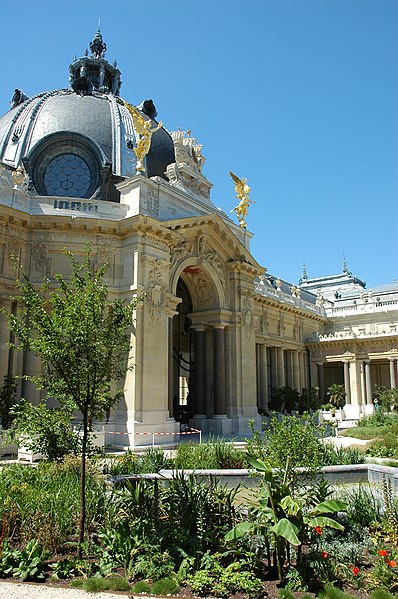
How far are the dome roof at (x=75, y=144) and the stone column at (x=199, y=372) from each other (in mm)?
10054

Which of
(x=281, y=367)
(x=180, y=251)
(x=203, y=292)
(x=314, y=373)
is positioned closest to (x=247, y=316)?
(x=203, y=292)

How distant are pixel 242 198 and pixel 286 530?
99.4ft

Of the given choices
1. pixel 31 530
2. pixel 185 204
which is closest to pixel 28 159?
pixel 185 204

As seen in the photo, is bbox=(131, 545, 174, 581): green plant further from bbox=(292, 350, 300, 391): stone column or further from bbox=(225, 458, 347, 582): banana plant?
bbox=(292, 350, 300, 391): stone column

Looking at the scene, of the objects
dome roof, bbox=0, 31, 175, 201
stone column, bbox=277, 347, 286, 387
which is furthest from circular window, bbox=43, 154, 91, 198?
stone column, bbox=277, 347, 286, 387

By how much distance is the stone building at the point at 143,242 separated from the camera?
77.8 ft

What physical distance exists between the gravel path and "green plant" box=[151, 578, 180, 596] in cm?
33

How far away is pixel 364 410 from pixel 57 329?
47112mm

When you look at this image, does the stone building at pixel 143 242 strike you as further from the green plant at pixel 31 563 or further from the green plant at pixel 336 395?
the green plant at pixel 31 563

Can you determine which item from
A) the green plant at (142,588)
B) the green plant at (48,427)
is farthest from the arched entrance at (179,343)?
the green plant at (142,588)

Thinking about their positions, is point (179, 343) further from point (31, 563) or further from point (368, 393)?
point (368, 393)

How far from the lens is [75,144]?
2880 cm

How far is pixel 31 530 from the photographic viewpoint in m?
8.13

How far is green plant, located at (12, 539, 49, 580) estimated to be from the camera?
707cm
